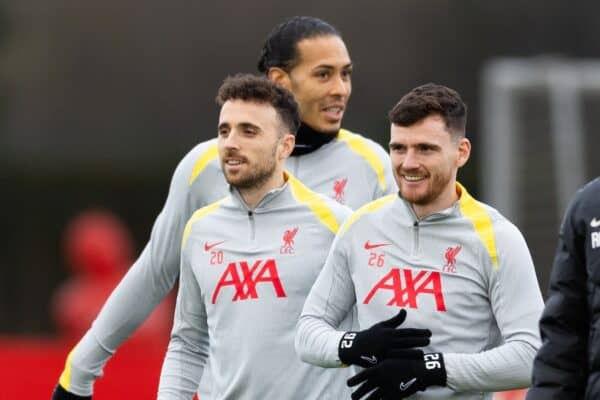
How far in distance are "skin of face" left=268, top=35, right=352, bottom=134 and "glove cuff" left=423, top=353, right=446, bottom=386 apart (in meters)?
1.55

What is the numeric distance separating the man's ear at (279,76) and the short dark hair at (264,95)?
20.0 inches

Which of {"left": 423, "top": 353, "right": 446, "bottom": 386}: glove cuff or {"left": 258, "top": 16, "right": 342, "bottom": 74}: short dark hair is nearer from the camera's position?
{"left": 423, "top": 353, "right": 446, "bottom": 386}: glove cuff

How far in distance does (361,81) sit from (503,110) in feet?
21.0

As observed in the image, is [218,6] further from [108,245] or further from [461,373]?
[461,373]

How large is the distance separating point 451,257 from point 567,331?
0.77 m

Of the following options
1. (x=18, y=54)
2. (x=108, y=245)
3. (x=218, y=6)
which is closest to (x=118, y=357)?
(x=108, y=245)

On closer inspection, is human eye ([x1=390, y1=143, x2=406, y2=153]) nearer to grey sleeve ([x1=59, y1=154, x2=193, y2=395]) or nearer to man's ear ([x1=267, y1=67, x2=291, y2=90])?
man's ear ([x1=267, y1=67, x2=291, y2=90])

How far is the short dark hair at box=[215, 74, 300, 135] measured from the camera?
23.4 ft

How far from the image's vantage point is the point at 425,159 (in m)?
6.46

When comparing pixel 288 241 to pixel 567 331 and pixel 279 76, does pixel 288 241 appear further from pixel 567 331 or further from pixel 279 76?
pixel 567 331

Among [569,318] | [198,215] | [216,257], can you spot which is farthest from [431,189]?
[198,215]

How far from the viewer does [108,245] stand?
15891 mm

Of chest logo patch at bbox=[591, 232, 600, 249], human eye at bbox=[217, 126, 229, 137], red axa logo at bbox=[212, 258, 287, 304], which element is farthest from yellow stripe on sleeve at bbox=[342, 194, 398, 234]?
chest logo patch at bbox=[591, 232, 600, 249]

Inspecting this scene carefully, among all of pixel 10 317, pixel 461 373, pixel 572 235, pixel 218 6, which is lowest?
pixel 10 317
